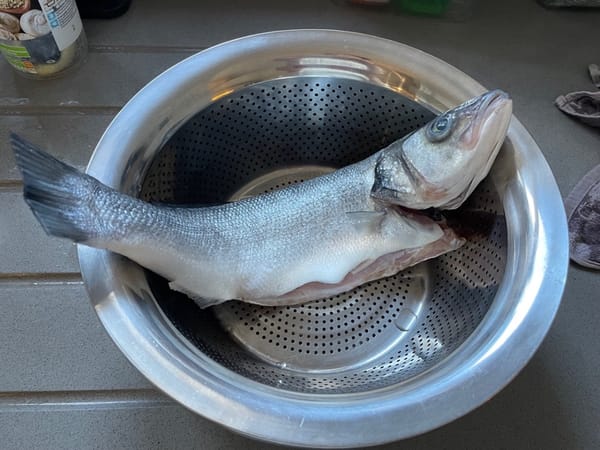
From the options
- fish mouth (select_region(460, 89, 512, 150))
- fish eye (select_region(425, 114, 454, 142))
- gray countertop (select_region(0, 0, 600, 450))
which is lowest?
gray countertop (select_region(0, 0, 600, 450))

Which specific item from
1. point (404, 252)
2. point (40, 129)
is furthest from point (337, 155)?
point (40, 129)

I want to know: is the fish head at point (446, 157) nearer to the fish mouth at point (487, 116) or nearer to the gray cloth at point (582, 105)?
the fish mouth at point (487, 116)

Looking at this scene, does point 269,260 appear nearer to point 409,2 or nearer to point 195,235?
point 195,235

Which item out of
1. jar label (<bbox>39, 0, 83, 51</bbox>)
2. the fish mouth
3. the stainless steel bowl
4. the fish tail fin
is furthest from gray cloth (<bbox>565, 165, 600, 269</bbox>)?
jar label (<bbox>39, 0, 83, 51</bbox>)

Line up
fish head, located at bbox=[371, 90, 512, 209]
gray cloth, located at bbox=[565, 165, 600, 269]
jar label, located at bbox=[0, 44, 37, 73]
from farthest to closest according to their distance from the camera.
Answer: jar label, located at bbox=[0, 44, 37, 73], gray cloth, located at bbox=[565, 165, 600, 269], fish head, located at bbox=[371, 90, 512, 209]

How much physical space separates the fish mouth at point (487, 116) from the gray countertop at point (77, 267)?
358 mm

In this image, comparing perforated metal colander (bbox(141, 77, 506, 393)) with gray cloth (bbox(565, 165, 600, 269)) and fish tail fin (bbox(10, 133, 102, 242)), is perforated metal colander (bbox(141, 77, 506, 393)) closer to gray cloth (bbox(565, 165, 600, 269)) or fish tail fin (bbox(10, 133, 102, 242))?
fish tail fin (bbox(10, 133, 102, 242))

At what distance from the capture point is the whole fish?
62cm

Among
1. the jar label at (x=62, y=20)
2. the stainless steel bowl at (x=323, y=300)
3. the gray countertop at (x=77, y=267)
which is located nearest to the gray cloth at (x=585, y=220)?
the gray countertop at (x=77, y=267)

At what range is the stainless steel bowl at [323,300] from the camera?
1.80ft

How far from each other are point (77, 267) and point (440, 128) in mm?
599

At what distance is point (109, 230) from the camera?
1.98 ft

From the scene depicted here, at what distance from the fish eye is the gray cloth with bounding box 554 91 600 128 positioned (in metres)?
0.51

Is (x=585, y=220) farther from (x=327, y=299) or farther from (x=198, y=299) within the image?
(x=198, y=299)
